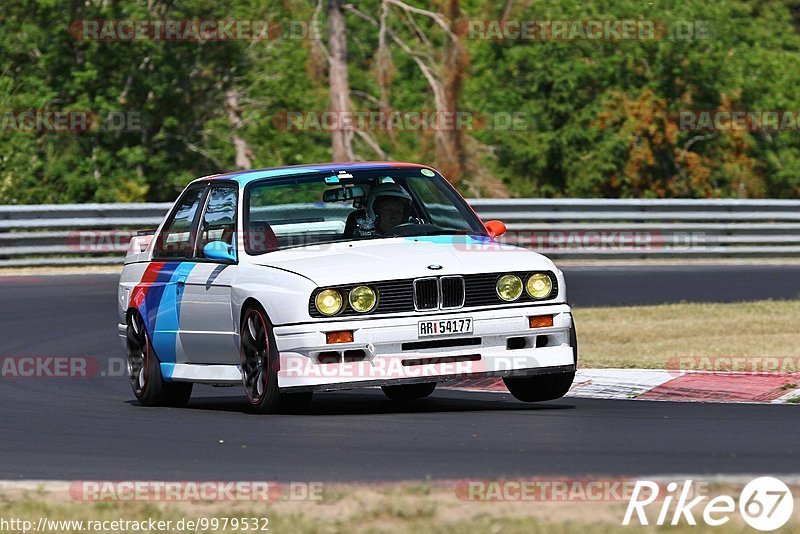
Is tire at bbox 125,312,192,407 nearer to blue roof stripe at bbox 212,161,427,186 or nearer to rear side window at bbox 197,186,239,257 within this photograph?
rear side window at bbox 197,186,239,257

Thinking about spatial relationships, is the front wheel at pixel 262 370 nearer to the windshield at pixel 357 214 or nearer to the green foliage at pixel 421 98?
the windshield at pixel 357 214

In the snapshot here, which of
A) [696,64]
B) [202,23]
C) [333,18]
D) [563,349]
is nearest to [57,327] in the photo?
[563,349]

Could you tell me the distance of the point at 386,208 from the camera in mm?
11289

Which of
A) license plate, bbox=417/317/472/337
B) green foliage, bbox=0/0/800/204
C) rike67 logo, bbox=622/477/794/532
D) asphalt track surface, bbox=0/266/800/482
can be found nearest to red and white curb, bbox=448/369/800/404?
asphalt track surface, bbox=0/266/800/482

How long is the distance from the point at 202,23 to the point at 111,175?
3450 mm

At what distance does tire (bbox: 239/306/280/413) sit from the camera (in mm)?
10094

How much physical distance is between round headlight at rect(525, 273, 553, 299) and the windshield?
0.99 m

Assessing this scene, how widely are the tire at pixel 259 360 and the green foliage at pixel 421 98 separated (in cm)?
1827

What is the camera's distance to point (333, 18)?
28.8 meters

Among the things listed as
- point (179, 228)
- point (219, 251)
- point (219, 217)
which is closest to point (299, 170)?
point (219, 217)

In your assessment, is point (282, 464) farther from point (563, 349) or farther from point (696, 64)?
point (696, 64)

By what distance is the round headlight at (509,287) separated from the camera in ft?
33.4

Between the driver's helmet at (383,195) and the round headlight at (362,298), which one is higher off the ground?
the driver's helmet at (383,195)

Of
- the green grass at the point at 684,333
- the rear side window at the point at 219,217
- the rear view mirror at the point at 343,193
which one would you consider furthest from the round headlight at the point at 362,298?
the green grass at the point at 684,333
